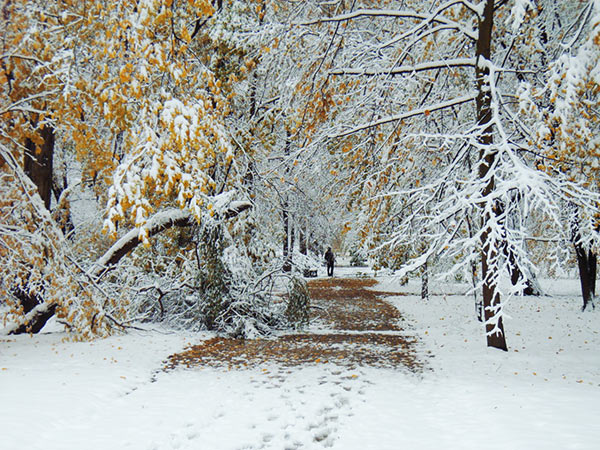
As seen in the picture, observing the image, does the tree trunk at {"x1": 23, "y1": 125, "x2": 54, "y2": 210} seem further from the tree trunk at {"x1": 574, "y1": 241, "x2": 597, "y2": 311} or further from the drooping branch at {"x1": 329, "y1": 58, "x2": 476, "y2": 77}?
the tree trunk at {"x1": 574, "y1": 241, "x2": 597, "y2": 311}

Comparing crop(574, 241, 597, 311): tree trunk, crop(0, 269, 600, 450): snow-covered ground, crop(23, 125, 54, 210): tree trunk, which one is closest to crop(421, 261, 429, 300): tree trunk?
crop(0, 269, 600, 450): snow-covered ground

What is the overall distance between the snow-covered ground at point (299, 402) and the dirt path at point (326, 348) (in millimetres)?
420

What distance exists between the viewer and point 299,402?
18.1 ft

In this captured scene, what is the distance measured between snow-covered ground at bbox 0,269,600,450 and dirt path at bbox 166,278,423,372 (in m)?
0.42

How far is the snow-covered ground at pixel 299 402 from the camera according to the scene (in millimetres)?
4398

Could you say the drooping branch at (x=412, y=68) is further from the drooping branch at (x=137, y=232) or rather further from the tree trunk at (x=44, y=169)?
the tree trunk at (x=44, y=169)

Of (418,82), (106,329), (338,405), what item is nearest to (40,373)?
(106,329)

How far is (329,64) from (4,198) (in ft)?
18.8

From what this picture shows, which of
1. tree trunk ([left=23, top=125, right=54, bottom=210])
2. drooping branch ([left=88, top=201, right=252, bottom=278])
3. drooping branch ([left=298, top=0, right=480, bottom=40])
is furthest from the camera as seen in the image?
tree trunk ([left=23, top=125, right=54, bottom=210])

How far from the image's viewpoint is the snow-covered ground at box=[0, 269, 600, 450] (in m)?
4.40

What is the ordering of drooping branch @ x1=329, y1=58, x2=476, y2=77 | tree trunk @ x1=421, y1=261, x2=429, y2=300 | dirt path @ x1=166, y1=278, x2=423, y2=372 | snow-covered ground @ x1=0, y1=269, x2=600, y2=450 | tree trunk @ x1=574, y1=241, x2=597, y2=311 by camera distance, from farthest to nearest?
tree trunk @ x1=574, y1=241, x2=597, y2=311
tree trunk @ x1=421, y1=261, x2=429, y2=300
dirt path @ x1=166, y1=278, x2=423, y2=372
drooping branch @ x1=329, y1=58, x2=476, y2=77
snow-covered ground @ x1=0, y1=269, x2=600, y2=450

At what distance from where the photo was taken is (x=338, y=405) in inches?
212

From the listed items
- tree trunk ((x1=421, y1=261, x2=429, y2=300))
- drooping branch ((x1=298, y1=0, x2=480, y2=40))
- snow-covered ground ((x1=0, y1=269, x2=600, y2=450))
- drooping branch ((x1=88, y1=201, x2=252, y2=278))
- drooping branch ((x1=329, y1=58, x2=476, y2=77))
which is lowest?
snow-covered ground ((x1=0, y1=269, x2=600, y2=450))

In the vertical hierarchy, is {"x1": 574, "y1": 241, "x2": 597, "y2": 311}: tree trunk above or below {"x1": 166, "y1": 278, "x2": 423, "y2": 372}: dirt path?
above
